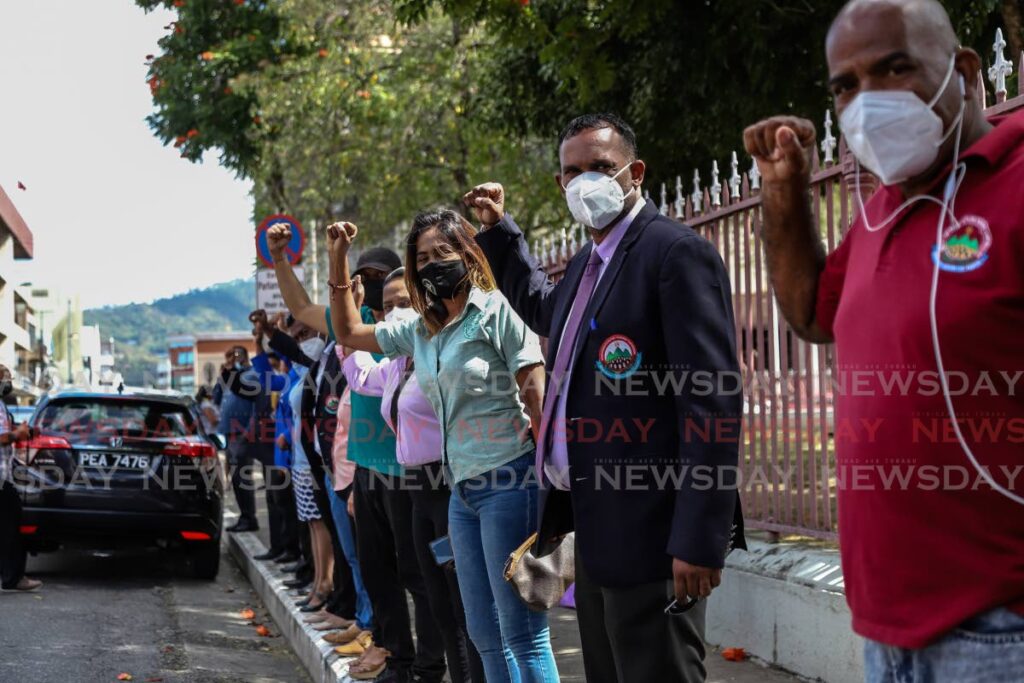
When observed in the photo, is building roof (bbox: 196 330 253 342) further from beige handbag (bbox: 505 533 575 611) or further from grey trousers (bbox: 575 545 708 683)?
grey trousers (bbox: 575 545 708 683)

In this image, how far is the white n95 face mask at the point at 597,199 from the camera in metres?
3.59

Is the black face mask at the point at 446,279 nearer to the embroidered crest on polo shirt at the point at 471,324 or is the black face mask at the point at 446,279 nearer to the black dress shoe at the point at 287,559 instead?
the embroidered crest on polo shirt at the point at 471,324

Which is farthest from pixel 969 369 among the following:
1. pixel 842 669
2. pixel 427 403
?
pixel 842 669

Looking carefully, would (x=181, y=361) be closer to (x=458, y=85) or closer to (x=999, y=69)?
(x=458, y=85)

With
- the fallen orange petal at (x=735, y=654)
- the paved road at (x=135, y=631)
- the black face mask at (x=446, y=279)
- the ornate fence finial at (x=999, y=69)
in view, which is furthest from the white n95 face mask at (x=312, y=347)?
the ornate fence finial at (x=999, y=69)

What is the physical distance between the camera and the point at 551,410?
3.56 m

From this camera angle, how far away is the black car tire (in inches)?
448

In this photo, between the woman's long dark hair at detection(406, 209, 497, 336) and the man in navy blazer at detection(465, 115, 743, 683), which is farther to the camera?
the woman's long dark hair at detection(406, 209, 497, 336)

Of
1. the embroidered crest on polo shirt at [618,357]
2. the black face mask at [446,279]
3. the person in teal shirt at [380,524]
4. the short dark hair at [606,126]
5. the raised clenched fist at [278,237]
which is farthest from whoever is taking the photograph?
the person in teal shirt at [380,524]

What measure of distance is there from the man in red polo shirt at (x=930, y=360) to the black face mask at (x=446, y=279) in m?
2.41

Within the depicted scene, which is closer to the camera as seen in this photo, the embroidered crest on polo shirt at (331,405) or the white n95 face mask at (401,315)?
the white n95 face mask at (401,315)

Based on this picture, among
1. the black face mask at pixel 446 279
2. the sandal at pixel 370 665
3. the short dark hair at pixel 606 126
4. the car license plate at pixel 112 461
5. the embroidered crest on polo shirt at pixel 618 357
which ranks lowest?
the sandal at pixel 370 665

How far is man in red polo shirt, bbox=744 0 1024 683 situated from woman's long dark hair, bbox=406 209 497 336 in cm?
241

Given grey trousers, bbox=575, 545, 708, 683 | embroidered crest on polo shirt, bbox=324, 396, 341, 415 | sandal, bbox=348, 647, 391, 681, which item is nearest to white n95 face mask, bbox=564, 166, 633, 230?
grey trousers, bbox=575, 545, 708, 683
